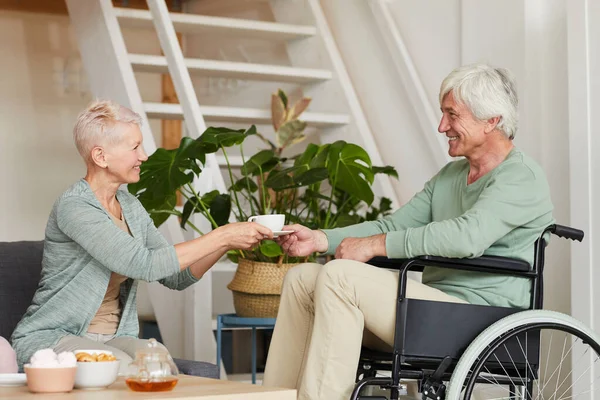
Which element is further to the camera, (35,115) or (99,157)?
(35,115)

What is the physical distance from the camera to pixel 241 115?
4.26 metres

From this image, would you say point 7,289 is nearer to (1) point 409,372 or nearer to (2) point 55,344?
(2) point 55,344

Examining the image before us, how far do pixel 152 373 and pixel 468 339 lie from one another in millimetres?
818

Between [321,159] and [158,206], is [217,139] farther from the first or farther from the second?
[321,159]

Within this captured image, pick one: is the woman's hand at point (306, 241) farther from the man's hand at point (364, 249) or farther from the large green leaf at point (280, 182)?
the large green leaf at point (280, 182)

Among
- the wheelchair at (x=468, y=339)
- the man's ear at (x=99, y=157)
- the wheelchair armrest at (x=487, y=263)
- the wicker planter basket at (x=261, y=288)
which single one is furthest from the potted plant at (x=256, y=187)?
the wheelchair armrest at (x=487, y=263)

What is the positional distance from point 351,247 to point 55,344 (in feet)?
2.51

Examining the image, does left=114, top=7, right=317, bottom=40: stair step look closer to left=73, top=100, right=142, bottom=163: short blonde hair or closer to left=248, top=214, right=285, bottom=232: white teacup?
left=73, top=100, right=142, bottom=163: short blonde hair

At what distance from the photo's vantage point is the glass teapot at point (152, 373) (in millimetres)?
1751

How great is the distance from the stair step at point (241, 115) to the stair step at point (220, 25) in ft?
1.38

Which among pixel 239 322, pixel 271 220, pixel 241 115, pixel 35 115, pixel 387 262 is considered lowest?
pixel 239 322

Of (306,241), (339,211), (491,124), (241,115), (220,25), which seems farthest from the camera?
(220,25)

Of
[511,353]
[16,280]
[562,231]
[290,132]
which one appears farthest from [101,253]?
[290,132]

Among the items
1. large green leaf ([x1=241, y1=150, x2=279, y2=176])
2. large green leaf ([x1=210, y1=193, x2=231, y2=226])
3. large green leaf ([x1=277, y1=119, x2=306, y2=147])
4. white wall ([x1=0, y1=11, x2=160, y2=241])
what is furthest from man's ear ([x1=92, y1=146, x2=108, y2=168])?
white wall ([x1=0, y1=11, x2=160, y2=241])
